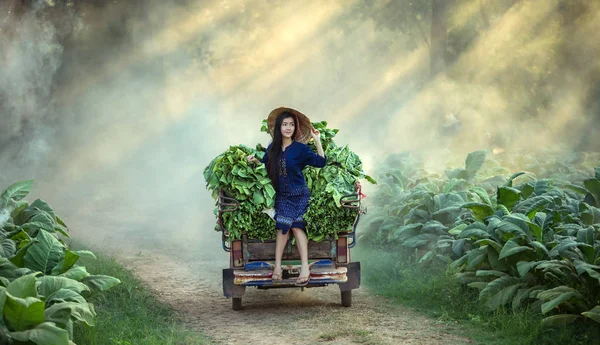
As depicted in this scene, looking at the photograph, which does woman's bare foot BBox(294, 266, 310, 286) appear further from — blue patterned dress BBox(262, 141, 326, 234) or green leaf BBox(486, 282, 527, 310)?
green leaf BBox(486, 282, 527, 310)

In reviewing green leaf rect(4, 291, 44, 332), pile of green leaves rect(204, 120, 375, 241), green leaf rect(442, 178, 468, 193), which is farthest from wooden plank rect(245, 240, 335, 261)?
green leaf rect(442, 178, 468, 193)

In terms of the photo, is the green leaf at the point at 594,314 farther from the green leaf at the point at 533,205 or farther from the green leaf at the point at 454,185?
the green leaf at the point at 454,185

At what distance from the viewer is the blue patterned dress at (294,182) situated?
7.88 metres

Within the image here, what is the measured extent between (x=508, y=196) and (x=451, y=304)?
4.75 feet

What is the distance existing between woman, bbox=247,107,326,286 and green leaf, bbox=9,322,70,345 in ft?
9.71

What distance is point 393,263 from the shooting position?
10070 mm

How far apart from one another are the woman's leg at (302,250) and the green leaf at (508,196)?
7.68ft

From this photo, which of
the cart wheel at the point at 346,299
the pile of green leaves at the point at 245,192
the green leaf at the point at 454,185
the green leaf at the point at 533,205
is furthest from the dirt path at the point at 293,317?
the green leaf at the point at 454,185

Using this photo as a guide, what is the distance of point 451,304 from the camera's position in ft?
26.1

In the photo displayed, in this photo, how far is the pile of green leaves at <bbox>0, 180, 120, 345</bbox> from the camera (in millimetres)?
5195

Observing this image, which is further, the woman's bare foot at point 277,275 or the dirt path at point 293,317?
the woman's bare foot at point 277,275

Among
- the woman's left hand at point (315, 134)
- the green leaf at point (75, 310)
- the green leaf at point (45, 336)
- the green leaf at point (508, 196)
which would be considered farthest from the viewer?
the green leaf at point (508, 196)

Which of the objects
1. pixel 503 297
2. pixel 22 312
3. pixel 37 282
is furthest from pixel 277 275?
pixel 22 312

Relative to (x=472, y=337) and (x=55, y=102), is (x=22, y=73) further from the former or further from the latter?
(x=472, y=337)
